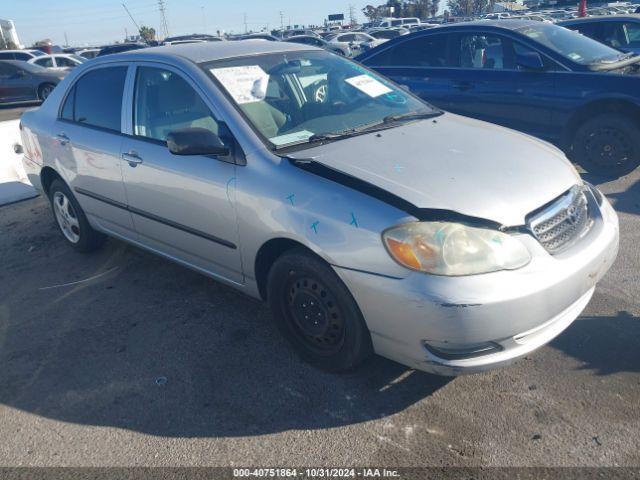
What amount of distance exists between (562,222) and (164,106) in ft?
8.32

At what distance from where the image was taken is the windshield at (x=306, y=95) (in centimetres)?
328

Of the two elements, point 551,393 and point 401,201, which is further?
point 551,393

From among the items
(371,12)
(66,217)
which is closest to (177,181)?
(66,217)

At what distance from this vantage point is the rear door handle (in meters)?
4.44

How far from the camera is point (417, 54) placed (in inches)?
273

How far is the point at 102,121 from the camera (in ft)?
13.6

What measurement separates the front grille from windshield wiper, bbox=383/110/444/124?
3.78 feet

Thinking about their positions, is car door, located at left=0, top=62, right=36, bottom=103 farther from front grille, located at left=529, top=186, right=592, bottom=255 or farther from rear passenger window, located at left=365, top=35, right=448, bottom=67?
front grille, located at left=529, top=186, right=592, bottom=255

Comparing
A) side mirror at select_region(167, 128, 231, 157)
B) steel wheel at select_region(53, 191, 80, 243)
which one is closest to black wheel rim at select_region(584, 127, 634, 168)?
side mirror at select_region(167, 128, 231, 157)

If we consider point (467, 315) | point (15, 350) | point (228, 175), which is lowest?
point (15, 350)

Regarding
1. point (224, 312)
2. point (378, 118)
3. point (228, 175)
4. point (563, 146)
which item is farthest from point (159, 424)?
point (563, 146)

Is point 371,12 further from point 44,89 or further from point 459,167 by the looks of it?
point 459,167

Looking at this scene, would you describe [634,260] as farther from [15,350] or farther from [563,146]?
[15,350]

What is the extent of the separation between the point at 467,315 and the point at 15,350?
2823 mm
